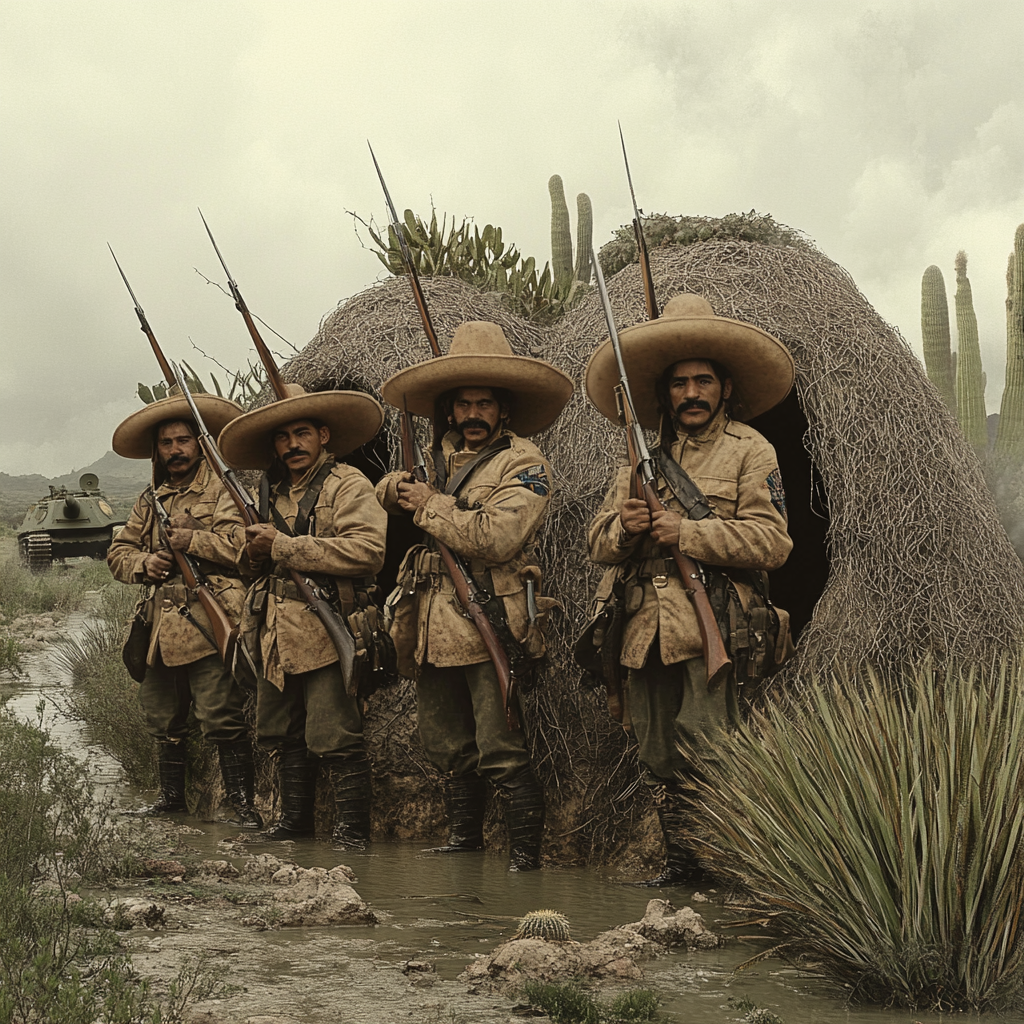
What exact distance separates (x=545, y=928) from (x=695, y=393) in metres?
2.42

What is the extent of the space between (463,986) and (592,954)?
0.41 meters

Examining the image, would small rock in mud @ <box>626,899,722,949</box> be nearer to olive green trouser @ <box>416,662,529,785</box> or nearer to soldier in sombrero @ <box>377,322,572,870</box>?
soldier in sombrero @ <box>377,322,572,870</box>

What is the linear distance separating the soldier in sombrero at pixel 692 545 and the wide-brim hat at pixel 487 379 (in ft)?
1.39

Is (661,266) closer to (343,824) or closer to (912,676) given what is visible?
(912,676)

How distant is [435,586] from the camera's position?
5.87m

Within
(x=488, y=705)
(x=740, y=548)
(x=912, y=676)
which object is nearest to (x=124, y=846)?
(x=488, y=705)

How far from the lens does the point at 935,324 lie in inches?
619

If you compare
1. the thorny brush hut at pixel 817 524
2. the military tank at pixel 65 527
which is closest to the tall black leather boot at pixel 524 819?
the thorny brush hut at pixel 817 524

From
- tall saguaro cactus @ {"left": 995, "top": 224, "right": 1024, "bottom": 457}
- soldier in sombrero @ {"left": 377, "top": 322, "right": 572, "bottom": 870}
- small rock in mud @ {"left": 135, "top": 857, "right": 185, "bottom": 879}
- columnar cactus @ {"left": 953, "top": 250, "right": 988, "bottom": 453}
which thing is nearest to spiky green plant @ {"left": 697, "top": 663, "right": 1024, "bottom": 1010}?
soldier in sombrero @ {"left": 377, "top": 322, "right": 572, "bottom": 870}

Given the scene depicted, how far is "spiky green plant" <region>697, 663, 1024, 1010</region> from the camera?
347 centimetres

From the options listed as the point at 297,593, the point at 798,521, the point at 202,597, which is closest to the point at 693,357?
the point at 798,521

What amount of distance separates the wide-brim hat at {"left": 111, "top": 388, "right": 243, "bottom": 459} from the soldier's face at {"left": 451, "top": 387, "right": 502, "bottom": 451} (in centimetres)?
215

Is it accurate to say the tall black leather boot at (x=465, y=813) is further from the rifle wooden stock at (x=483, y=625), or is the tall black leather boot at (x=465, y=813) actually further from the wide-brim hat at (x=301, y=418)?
the wide-brim hat at (x=301, y=418)

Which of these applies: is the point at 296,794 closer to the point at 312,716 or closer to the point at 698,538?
the point at 312,716
